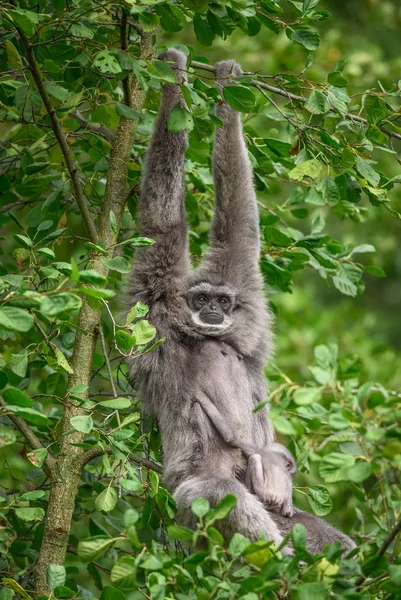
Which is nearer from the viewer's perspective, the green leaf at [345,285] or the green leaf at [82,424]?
the green leaf at [82,424]

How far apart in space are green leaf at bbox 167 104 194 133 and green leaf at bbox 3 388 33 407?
7.46 feet

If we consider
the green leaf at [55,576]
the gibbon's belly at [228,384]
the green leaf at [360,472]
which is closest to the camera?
the green leaf at [360,472]

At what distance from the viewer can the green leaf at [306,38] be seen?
Result: 19.2ft

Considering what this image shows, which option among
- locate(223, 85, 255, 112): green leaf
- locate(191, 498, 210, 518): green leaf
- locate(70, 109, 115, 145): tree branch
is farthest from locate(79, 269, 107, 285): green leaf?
locate(70, 109, 115, 145): tree branch

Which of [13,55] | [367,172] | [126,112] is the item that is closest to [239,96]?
[126,112]

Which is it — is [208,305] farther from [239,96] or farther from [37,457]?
[37,457]

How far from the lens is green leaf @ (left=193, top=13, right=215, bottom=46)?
5.86 m

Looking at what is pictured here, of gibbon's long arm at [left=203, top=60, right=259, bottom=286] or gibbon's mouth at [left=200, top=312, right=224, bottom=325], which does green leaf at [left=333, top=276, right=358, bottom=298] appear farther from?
gibbon's mouth at [left=200, top=312, right=224, bottom=325]

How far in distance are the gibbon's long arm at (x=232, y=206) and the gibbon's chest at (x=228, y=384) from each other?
0.65 meters

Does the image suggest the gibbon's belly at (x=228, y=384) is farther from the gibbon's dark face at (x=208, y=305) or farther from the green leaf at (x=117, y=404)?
the green leaf at (x=117, y=404)

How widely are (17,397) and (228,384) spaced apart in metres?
3.08

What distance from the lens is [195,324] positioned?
694 cm

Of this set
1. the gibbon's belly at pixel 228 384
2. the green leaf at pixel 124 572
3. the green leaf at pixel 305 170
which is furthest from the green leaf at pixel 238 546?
the green leaf at pixel 305 170

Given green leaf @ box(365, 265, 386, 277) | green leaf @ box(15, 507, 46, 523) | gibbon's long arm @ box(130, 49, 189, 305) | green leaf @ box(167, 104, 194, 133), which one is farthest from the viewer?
green leaf @ box(365, 265, 386, 277)
